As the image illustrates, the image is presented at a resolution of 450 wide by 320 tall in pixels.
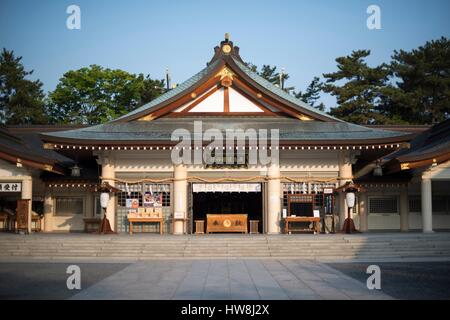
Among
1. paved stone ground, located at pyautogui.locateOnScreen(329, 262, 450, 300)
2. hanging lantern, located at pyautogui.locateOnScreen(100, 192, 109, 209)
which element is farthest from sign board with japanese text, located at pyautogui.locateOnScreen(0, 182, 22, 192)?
paved stone ground, located at pyautogui.locateOnScreen(329, 262, 450, 300)

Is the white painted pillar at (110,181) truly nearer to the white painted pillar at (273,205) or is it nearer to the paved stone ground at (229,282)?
the white painted pillar at (273,205)

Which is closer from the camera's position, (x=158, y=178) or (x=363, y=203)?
(x=158, y=178)

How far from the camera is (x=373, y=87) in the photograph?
4916 cm

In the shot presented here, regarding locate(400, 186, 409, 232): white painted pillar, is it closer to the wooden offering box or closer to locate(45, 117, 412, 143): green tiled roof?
locate(45, 117, 412, 143): green tiled roof

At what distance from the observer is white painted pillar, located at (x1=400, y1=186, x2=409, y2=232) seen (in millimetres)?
25375

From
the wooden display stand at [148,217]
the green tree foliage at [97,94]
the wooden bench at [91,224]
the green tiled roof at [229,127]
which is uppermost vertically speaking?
the green tree foliage at [97,94]

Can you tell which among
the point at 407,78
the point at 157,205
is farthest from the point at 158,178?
the point at 407,78

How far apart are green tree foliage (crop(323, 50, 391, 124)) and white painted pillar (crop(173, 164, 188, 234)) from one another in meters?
29.0

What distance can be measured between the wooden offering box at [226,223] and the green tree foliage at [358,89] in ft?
90.9

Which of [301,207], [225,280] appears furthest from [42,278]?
[301,207]

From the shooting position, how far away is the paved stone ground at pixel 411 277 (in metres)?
11.2

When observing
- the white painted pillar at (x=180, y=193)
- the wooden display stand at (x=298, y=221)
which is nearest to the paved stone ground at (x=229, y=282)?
Result: the wooden display stand at (x=298, y=221)

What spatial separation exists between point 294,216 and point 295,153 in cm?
302
